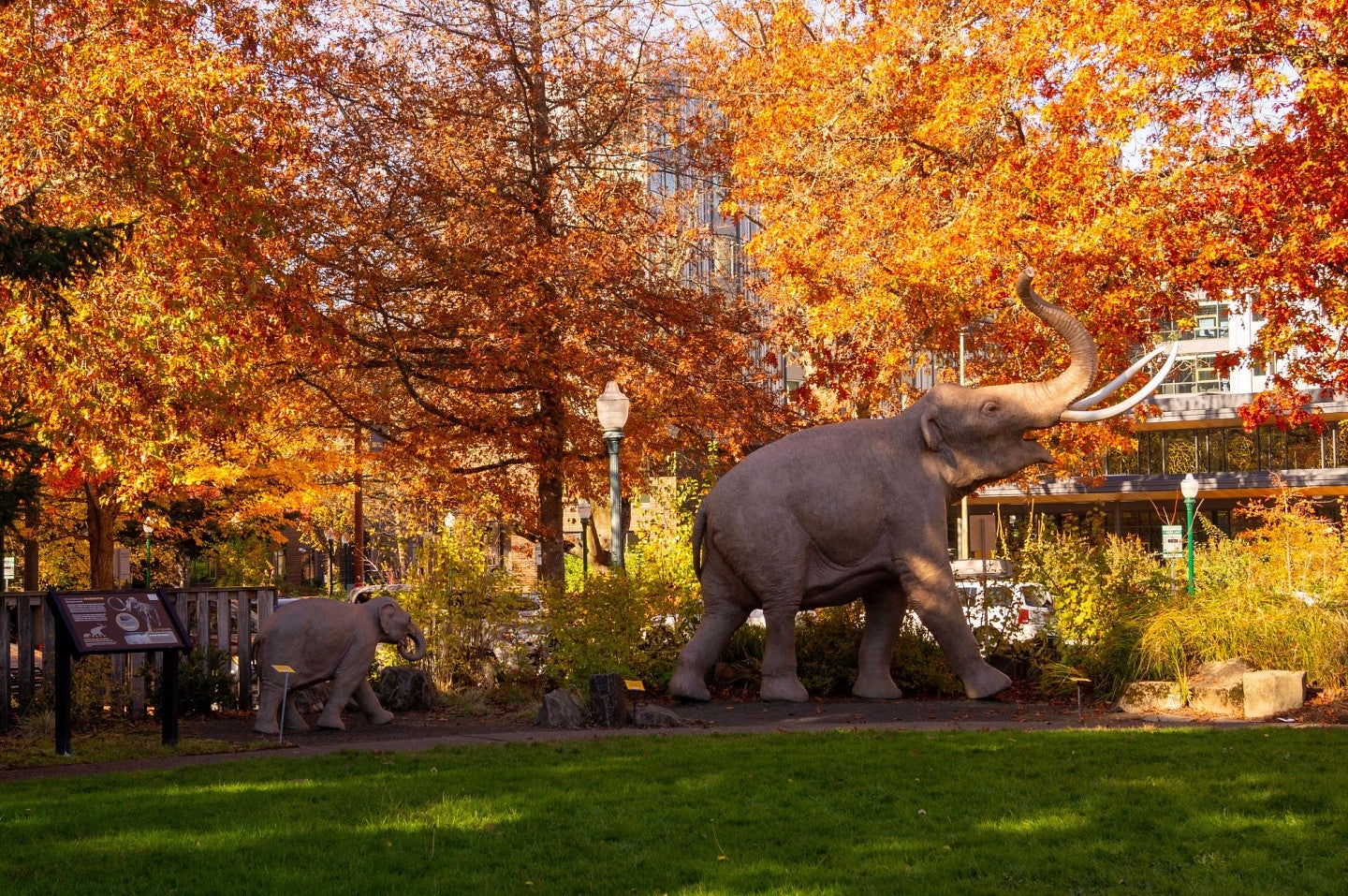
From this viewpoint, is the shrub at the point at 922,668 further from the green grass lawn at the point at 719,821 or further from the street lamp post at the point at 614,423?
the green grass lawn at the point at 719,821

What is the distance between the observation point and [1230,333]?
58.6 meters

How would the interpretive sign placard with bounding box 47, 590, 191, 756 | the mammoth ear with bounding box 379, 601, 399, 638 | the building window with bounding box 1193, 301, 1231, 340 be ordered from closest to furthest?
the interpretive sign placard with bounding box 47, 590, 191, 756
the mammoth ear with bounding box 379, 601, 399, 638
the building window with bounding box 1193, 301, 1231, 340

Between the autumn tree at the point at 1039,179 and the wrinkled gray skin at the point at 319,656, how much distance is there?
9.07 metres

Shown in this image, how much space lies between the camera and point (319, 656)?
11438mm

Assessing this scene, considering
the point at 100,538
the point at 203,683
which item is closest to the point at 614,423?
the point at 203,683

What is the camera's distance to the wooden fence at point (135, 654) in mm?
11578

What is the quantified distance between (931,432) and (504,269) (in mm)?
7687

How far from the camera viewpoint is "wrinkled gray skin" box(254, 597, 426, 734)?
1114cm

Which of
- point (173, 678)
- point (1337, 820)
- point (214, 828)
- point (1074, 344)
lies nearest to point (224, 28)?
point (173, 678)

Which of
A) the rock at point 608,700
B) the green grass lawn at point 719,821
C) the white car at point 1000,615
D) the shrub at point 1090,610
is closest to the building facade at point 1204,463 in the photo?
the white car at point 1000,615

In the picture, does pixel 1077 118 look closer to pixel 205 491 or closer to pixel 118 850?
pixel 118 850

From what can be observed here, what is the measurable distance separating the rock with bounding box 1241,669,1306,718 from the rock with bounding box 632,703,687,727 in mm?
4565

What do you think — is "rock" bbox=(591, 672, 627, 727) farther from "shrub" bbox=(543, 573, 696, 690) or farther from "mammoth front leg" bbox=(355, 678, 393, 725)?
"mammoth front leg" bbox=(355, 678, 393, 725)

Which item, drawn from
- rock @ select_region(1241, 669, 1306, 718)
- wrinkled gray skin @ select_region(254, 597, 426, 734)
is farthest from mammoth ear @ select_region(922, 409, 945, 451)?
wrinkled gray skin @ select_region(254, 597, 426, 734)
